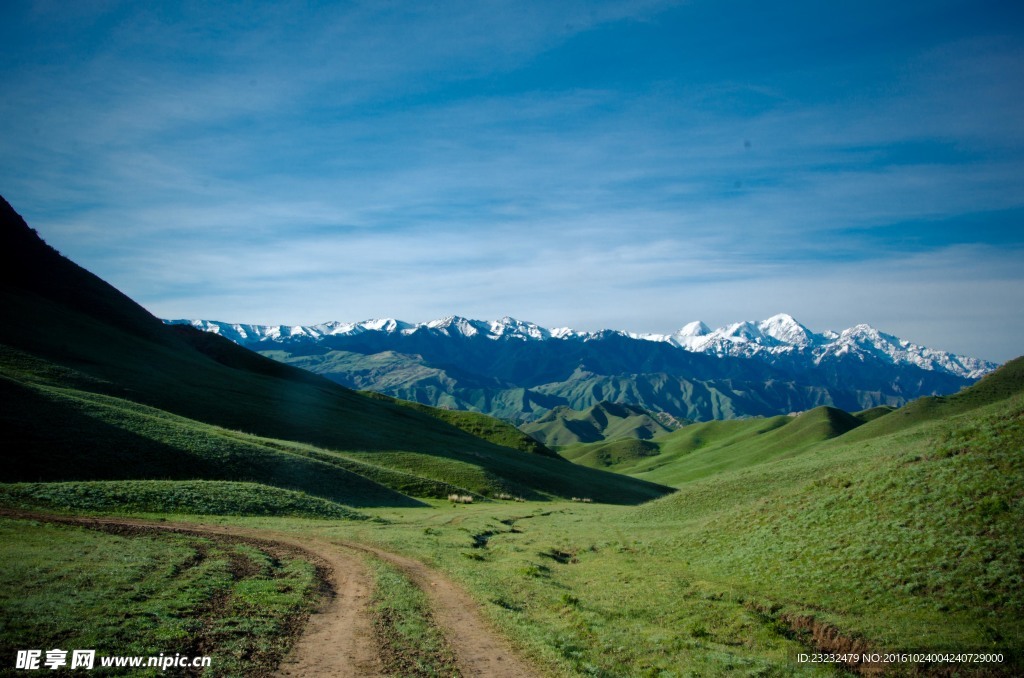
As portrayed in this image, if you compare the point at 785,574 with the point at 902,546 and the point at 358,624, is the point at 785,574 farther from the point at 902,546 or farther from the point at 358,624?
the point at 358,624

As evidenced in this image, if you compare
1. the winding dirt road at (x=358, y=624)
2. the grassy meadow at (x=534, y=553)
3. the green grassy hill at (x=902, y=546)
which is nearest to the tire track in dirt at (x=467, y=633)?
the winding dirt road at (x=358, y=624)

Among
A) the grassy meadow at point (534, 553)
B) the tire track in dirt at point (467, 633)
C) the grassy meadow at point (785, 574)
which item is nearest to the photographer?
the tire track in dirt at point (467, 633)

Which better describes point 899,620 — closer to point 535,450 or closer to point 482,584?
point 482,584

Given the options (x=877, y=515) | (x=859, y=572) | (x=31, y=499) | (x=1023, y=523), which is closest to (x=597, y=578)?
(x=859, y=572)

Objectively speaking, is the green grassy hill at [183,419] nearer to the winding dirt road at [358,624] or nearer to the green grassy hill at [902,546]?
the winding dirt road at [358,624]

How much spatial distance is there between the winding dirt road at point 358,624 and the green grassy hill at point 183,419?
21695 mm

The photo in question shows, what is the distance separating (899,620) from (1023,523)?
321 inches

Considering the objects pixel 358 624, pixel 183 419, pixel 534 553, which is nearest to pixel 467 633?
pixel 358 624

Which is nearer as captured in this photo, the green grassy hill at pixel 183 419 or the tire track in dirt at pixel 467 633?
the tire track in dirt at pixel 467 633

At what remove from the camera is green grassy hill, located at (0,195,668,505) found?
164ft

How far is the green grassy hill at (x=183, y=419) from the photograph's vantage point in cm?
4994

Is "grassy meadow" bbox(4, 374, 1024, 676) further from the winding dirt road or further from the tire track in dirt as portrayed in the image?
the winding dirt road

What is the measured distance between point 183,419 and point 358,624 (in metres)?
60.6

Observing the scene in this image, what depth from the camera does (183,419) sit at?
221ft
